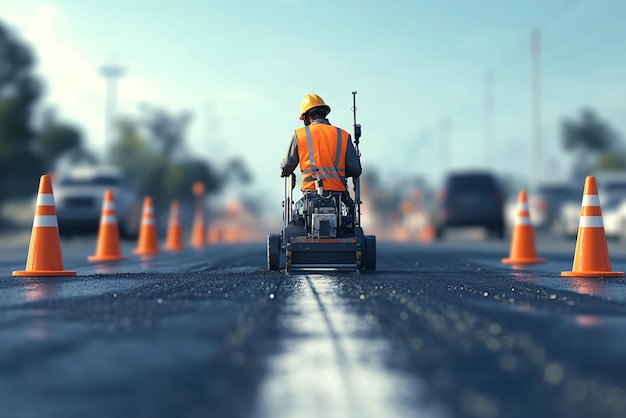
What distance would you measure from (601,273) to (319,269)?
308 cm

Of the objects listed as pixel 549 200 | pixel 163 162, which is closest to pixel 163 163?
pixel 163 162

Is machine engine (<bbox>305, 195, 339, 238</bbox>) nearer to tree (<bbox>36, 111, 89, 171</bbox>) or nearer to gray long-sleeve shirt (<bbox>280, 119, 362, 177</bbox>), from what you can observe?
gray long-sleeve shirt (<bbox>280, 119, 362, 177</bbox>)

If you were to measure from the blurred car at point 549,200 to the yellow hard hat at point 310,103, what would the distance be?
24712mm

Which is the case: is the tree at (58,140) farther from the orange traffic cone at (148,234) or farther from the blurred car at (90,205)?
Answer: the orange traffic cone at (148,234)

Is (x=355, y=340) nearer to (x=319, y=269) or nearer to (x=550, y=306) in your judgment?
(x=550, y=306)

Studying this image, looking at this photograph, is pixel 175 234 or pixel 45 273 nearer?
pixel 45 273

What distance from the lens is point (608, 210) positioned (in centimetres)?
2588

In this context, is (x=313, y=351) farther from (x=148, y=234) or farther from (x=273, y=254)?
(x=148, y=234)

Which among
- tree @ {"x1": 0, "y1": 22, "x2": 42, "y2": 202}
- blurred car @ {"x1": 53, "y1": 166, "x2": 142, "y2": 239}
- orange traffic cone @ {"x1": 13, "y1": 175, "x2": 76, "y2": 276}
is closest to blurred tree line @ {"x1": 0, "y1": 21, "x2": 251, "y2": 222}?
tree @ {"x1": 0, "y1": 22, "x2": 42, "y2": 202}

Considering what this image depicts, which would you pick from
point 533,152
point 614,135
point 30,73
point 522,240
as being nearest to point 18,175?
point 30,73

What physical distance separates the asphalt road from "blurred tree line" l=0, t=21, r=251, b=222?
36.5m

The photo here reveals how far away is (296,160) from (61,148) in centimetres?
7824

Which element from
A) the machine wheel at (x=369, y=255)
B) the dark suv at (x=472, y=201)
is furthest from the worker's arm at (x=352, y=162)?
the dark suv at (x=472, y=201)

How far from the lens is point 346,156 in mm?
10844
